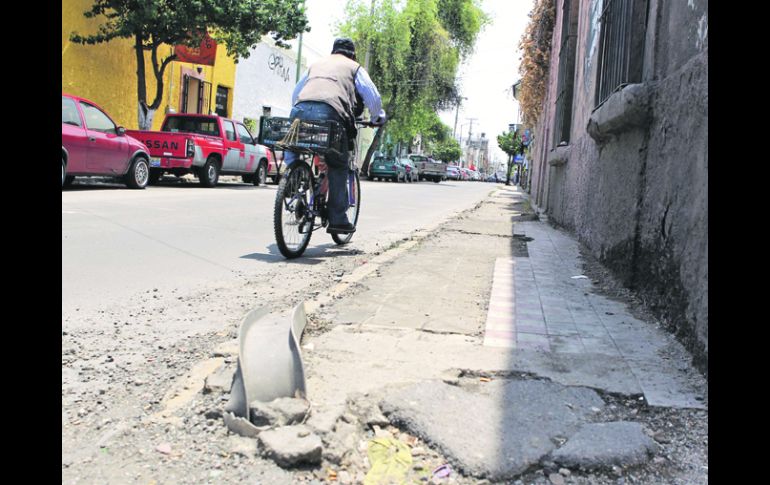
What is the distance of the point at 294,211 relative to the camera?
5.79 m

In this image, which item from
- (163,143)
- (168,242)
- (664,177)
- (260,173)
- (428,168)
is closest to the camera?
(664,177)

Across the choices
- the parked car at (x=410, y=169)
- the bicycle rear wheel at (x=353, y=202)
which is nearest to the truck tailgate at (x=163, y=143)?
the bicycle rear wheel at (x=353, y=202)

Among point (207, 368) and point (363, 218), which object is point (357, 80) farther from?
point (363, 218)

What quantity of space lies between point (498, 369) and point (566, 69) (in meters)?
9.07

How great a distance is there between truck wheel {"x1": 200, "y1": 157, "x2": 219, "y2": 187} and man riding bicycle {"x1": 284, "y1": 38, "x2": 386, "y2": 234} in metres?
10.1

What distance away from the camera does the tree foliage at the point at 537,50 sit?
1498 cm

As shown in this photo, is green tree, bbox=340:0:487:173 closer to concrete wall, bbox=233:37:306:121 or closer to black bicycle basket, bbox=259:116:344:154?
concrete wall, bbox=233:37:306:121

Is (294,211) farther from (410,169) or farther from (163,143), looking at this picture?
(410,169)

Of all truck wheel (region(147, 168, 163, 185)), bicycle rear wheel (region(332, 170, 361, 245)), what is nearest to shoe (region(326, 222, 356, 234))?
bicycle rear wheel (region(332, 170, 361, 245))

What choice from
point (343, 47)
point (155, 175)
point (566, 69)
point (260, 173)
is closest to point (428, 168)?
point (260, 173)

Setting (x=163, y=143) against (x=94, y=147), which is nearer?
(x=94, y=147)

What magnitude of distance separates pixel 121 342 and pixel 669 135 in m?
3.23

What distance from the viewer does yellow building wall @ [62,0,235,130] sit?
56.5 feet
